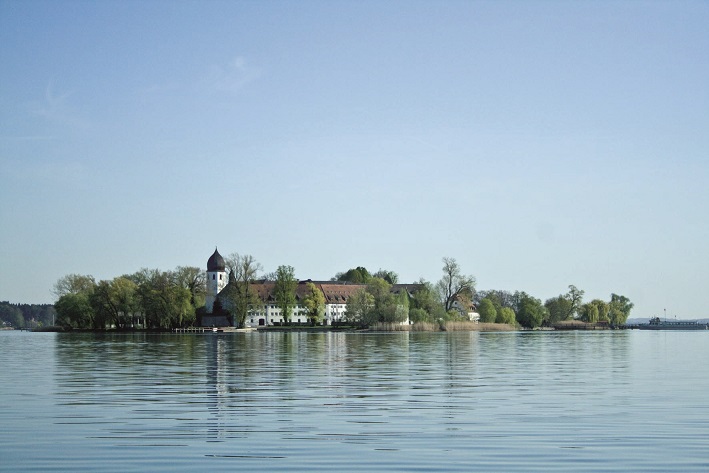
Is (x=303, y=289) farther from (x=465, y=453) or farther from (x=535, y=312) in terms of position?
(x=465, y=453)

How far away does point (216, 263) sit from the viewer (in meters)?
164

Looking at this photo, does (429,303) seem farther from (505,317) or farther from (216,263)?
(216,263)

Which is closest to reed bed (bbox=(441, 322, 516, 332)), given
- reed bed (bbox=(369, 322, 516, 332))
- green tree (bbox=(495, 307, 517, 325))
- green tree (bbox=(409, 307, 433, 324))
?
reed bed (bbox=(369, 322, 516, 332))

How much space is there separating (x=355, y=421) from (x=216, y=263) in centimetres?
14770

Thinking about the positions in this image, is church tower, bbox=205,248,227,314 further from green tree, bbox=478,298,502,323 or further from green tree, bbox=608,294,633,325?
green tree, bbox=608,294,633,325

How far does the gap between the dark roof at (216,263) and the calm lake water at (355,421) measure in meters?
130

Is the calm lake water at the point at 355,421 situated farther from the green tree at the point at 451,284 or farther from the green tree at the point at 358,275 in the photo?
the green tree at the point at 358,275

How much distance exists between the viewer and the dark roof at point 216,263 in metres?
164

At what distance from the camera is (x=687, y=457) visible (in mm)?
14406

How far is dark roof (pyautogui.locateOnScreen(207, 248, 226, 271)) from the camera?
16375cm

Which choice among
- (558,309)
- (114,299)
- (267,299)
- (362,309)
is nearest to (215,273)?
(267,299)

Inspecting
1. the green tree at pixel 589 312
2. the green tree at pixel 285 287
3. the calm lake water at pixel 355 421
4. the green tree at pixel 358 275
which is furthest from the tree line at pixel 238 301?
the calm lake water at pixel 355 421

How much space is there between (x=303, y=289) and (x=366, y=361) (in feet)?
400

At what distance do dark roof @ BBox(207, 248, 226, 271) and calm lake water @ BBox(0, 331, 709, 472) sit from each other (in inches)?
5121
